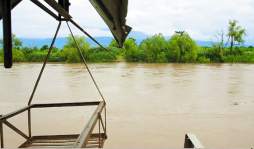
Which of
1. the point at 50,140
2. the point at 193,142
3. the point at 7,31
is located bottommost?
the point at 50,140

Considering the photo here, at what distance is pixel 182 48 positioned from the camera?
30.8m

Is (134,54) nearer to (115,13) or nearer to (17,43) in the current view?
(17,43)

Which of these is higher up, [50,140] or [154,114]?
[50,140]

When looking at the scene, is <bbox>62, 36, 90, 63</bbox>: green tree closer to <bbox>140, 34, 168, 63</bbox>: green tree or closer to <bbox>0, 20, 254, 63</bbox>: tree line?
<bbox>0, 20, 254, 63</bbox>: tree line

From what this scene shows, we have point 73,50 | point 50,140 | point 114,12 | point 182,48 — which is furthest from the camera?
point 182,48

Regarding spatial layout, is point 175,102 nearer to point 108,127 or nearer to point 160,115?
point 160,115

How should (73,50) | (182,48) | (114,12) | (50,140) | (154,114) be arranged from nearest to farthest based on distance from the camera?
(114,12), (50,140), (154,114), (73,50), (182,48)

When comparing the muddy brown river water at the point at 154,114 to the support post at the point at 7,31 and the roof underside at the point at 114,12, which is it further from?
the support post at the point at 7,31

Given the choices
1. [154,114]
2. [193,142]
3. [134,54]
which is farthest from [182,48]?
[193,142]

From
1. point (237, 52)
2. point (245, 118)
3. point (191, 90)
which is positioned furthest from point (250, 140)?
point (237, 52)

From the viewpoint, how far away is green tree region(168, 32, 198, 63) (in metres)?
30.5

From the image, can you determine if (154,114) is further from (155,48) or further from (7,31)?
(155,48)

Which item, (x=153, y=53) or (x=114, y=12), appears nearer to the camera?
(x=114, y=12)

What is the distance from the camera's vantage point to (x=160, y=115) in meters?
7.59
